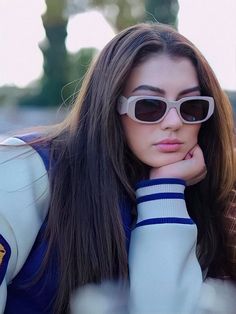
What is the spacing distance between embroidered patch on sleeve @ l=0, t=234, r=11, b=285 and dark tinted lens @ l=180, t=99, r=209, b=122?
60 cm

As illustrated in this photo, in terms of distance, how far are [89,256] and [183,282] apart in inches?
10.2

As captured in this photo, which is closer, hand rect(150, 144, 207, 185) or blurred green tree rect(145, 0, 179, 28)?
hand rect(150, 144, 207, 185)

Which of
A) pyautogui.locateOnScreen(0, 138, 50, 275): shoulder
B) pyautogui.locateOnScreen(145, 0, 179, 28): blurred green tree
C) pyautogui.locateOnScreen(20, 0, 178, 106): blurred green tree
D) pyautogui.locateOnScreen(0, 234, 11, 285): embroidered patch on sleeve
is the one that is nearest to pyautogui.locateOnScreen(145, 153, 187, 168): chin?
pyautogui.locateOnScreen(0, 138, 50, 275): shoulder

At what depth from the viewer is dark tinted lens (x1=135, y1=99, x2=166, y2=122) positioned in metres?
1.73

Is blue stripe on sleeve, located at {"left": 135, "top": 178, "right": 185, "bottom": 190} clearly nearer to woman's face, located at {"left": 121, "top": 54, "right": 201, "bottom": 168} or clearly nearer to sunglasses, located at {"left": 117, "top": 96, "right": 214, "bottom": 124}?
woman's face, located at {"left": 121, "top": 54, "right": 201, "bottom": 168}

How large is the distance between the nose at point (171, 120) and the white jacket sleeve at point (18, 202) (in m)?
0.35

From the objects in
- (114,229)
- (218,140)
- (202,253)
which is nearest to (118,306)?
(114,229)

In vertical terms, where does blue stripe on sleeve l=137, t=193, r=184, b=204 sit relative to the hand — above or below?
below

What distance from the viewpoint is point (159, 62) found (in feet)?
5.75

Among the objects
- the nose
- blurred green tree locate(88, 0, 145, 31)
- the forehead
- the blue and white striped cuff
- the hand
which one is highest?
blurred green tree locate(88, 0, 145, 31)

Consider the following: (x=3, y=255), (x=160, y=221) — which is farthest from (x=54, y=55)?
(x=3, y=255)

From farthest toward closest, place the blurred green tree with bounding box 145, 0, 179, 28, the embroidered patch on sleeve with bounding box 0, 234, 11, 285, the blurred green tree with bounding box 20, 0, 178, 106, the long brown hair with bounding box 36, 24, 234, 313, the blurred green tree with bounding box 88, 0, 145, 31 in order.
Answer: the blurred green tree with bounding box 20, 0, 178, 106
the blurred green tree with bounding box 88, 0, 145, 31
the blurred green tree with bounding box 145, 0, 179, 28
the long brown hair with bounding box 36, 24, 234, 313
the embroidered patch on sleeve with bounding box 0, 234, 11, 285

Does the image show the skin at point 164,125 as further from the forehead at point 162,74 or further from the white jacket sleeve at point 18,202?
the white jacket sleeve at point 18,202

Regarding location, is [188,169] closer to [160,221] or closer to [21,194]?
[160,221]
